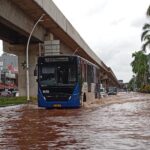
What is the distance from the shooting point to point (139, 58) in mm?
145125

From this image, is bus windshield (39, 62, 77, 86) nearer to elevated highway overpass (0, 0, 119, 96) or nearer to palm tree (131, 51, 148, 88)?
elevated highway overpass (0, 0, 119, 96)

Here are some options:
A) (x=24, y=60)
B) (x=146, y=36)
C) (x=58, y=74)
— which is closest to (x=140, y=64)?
(x=146, y=36)

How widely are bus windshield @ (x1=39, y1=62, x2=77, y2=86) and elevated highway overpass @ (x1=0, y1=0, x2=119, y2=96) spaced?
552 cm

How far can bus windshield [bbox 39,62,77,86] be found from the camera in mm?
29562

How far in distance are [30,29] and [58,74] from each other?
1402 cm

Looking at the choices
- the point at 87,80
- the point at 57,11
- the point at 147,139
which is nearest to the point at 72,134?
the point at 147,139

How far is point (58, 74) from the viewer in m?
29.6

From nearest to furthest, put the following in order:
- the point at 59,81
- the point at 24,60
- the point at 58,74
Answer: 1. the point at 59,81
2. the point at 58,74
3. the point at 24,60

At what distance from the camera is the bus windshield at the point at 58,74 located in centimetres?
2956

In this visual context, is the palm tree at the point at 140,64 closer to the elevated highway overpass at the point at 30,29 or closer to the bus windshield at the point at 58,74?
the elevated highway overpass at the point at 30,29

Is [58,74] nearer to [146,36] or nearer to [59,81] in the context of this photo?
[59,81]

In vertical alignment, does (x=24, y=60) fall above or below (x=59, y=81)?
above

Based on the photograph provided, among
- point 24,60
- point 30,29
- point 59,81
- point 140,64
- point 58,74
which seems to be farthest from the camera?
point 140,64

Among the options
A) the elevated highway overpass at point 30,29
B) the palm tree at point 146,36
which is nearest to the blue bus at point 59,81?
the elevated highway overpass at point 30,29
